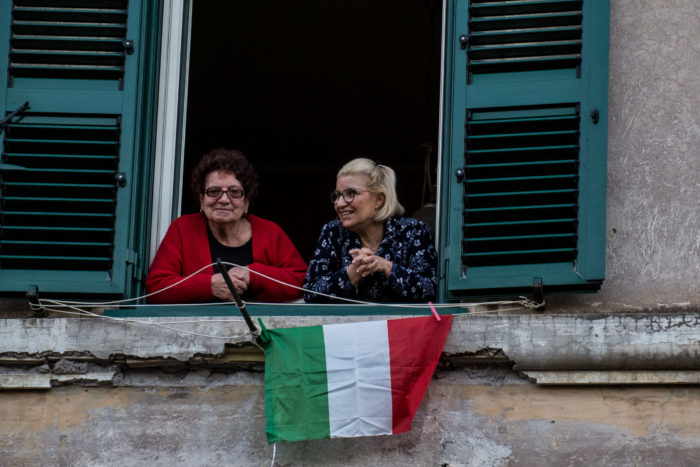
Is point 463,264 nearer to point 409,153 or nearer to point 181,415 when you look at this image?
point 181,415

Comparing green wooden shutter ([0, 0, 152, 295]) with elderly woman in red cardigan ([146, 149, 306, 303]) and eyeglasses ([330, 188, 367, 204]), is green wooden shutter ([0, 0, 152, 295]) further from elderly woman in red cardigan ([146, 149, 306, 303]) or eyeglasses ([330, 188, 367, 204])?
eyeglasses ([330, 188, 367, 204])

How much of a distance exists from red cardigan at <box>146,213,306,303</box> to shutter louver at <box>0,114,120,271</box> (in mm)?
269

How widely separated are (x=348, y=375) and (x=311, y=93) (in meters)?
4.43

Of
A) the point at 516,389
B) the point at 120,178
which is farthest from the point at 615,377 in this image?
the point at 120,178

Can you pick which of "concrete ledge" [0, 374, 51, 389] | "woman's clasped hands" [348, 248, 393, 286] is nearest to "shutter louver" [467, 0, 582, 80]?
"woman's clasped hands" [348, 248, 393, 286]

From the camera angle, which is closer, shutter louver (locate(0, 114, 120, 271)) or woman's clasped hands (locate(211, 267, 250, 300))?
shutter louver (locate(0, 114, 120, 271))

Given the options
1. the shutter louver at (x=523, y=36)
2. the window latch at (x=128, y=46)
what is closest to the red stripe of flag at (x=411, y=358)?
the shutter louver at (x=523, y=36)

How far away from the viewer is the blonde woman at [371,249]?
510cm

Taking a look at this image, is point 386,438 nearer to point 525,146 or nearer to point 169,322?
point 169,322

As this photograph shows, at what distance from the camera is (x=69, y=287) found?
5.00 meters

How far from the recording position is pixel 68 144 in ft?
16.9

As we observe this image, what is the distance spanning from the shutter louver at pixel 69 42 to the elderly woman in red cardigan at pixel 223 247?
643 millimetres

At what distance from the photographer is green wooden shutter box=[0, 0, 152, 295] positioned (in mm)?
5035

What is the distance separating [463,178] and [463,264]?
34 cm
